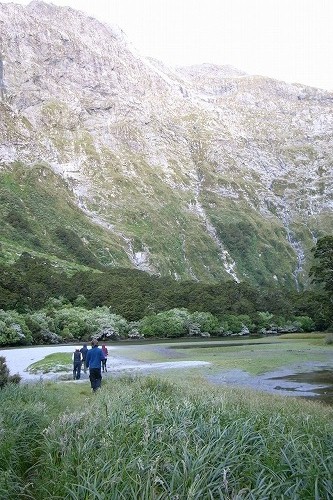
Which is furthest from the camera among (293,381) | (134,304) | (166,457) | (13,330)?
(134,304)

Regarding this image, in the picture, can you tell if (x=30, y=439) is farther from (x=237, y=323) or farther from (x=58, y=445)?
(x=237, y=323)

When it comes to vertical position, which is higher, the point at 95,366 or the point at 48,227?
the point at 48,227

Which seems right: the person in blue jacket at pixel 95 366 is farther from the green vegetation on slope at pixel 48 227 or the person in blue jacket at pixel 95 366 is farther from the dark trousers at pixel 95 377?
the green vegetation on slope at pixel 48 227

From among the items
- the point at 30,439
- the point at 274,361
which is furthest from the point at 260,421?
the point at 274,361

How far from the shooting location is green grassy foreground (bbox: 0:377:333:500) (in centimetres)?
595

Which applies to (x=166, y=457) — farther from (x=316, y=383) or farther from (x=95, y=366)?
(x=316, y=383)

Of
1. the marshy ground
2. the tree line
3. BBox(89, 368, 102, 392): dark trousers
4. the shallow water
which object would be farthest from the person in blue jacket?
the tree line

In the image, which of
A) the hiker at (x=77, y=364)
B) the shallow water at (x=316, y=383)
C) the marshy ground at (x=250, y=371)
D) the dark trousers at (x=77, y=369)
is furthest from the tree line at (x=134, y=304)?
the hiker at (x=77, y=364)

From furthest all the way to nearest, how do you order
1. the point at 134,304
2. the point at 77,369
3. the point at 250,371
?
the point at 134,304
the point at 250,371
the point at 77,369

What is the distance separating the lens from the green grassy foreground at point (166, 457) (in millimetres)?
5949

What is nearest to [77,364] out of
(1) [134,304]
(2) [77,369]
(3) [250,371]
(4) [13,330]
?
(2) [77,369]

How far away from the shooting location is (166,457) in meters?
6.85

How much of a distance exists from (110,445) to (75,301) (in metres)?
95.2

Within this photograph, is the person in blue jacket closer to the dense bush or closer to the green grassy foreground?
the green grassy foreground
